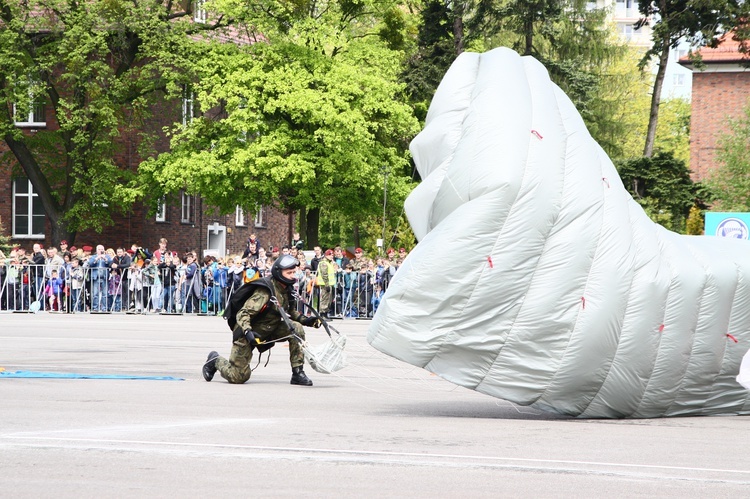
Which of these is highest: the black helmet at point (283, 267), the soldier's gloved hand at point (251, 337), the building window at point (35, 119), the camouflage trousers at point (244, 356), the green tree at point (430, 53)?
the green tree at point (430, 53)

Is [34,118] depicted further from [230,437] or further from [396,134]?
[230,437]

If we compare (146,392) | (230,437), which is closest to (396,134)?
(146,392)

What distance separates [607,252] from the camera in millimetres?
11977

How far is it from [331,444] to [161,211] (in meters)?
41.7

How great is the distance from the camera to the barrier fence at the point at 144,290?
34.1 metres

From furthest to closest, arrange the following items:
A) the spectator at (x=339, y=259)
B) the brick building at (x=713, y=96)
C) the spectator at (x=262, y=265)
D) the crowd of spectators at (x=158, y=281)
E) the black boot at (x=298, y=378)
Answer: the brick building at (x=713, y=96) < the spectator at (x=339, y=259) < the crowd of spectators at (x=158, y=281) < the spectator at (x=262, y=265) < the black boot at (x=298, y=378)

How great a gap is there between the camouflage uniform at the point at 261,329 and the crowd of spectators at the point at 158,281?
17.7 m

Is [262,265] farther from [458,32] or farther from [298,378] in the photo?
[458,32]

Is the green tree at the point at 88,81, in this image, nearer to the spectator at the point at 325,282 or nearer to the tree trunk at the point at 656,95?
the spectator at the point at 325,282

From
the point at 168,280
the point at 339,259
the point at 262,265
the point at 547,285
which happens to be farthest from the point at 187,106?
the point at 547,285

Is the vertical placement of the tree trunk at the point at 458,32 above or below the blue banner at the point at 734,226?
above

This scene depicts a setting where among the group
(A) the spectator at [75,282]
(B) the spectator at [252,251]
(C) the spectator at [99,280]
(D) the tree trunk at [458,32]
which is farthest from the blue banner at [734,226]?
(D) the tree trunk at [458,32]

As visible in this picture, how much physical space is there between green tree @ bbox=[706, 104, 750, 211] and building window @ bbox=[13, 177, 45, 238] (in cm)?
2790

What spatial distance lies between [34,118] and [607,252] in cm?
4343
